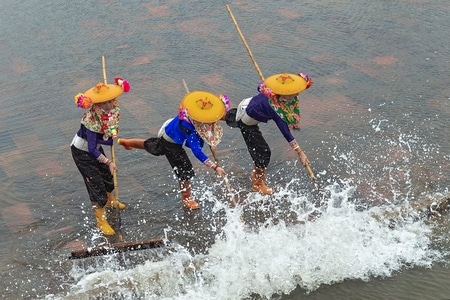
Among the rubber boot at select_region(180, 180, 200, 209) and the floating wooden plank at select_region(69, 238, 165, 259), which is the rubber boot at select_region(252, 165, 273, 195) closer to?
the rubber boot at select_region(180, 180, 200, 209)

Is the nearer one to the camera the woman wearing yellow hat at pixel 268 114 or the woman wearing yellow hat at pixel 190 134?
the woman wearing yellow hat at pixel 190 134

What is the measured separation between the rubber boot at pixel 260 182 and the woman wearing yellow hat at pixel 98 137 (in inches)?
52.2

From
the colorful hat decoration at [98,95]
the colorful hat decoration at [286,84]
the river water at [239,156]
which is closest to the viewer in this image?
the river water at [239,156]

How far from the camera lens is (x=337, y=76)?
7.98 metres

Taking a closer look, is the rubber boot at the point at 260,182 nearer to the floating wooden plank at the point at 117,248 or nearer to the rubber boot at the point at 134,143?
the rubber boot at the point at 134,143

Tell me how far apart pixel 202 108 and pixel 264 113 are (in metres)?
0.71

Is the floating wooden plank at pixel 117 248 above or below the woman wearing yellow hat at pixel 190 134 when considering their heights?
below

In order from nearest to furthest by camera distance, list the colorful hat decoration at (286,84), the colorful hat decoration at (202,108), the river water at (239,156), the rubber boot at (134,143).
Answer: the river water at (239,156) < the colorful hat decoration at (202,108) < the colorful hat decoration at (286,84) < the rubber boot at (134,143)

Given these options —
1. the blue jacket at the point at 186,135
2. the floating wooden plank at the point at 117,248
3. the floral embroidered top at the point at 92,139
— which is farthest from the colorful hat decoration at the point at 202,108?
the floating wooden plank at the point at 117,248

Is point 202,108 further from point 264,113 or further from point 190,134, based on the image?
point 264,113

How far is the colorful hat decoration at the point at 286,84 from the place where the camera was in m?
5.49

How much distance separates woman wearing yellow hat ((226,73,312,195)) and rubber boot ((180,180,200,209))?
0.61 meters

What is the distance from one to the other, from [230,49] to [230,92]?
131 centimetres

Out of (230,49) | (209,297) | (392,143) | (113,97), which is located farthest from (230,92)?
(209,297)
